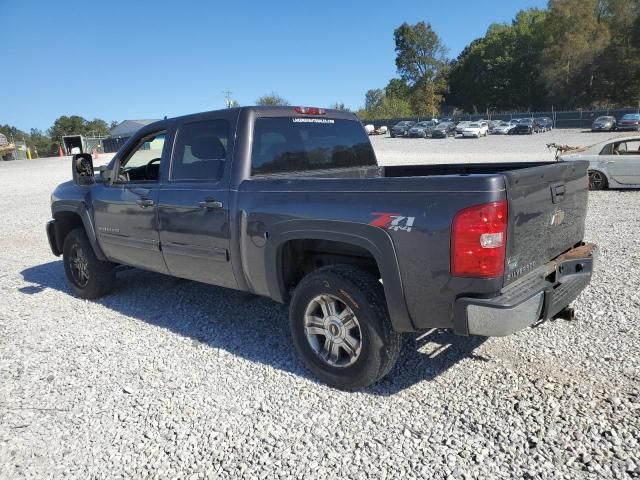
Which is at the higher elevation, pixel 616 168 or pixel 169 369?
pixel 616 168

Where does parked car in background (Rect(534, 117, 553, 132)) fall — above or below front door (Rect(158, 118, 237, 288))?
above

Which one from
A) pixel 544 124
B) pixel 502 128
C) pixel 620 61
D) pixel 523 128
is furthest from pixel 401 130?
pixel 620 61

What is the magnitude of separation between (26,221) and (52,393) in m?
10.2

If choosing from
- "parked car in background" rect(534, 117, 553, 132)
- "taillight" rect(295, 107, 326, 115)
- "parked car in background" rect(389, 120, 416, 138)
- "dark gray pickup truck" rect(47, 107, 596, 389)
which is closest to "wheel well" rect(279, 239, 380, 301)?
"dark gray pickup truck" rect(47, 107, 596, 389)

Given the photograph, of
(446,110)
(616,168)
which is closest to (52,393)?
(616,168)

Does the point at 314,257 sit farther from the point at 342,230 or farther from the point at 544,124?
the point at 544,124

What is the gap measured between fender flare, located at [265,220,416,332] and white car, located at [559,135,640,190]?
10234 millimetres

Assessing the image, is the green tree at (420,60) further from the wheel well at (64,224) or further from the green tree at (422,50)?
the wheel well at (64,224)

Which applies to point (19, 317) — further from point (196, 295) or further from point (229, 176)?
point (229, 176)

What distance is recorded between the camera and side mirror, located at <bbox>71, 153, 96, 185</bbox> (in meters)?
5.17

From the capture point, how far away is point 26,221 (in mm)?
12086

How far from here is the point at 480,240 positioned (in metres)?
2.58

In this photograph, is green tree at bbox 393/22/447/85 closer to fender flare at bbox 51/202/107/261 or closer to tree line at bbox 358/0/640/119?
tree line at bbox 358/0/640/119

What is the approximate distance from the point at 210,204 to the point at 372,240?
1517 millimetres
